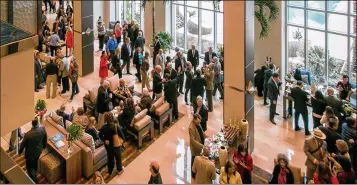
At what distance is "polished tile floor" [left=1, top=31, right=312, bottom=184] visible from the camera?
848 cm

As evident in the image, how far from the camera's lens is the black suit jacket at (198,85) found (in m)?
10.5

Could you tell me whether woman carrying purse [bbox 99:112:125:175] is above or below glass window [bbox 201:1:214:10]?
below

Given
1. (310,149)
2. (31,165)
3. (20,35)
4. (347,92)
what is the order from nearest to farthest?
(20,35), (310,149), (31,165), (347,92)

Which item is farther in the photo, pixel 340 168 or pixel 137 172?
pixel 137 172

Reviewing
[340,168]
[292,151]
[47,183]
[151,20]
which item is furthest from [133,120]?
[151,20]

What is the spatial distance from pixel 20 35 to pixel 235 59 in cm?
699

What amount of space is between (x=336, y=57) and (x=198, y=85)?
4562mm

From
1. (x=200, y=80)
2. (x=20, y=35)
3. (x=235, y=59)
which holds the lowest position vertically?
(x=200, y=80)

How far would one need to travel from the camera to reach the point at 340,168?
255 inches

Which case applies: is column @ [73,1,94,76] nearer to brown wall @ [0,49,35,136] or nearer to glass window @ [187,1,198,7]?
glass window @ [187,1,198,7]

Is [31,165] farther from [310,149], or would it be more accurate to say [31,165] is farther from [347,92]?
[347,92]

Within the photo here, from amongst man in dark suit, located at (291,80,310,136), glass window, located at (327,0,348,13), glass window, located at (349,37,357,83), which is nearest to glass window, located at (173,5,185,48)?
glass window, located at (327,0,348,13)

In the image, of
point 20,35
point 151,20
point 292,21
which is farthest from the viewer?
point 151,20

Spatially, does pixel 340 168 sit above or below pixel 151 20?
below
